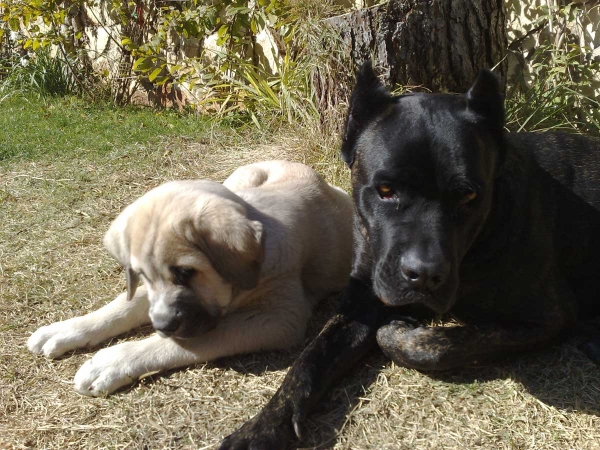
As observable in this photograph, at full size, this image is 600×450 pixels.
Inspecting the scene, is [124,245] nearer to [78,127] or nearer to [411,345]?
[411,345]

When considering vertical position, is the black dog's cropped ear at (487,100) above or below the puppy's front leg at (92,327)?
above

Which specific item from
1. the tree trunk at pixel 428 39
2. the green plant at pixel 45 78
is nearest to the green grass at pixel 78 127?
the green plant at pixel 45 78

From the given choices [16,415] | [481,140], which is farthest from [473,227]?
[16,415]

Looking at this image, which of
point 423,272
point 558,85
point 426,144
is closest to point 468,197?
point 426,144

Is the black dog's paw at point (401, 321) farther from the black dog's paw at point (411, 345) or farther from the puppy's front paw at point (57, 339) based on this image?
the puppy's front paw at point (57, 339)

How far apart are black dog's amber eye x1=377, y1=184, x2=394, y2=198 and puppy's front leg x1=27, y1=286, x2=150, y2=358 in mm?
1476

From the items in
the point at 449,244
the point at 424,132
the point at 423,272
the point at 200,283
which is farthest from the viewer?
the point at 200,283

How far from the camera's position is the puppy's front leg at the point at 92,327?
3455mm

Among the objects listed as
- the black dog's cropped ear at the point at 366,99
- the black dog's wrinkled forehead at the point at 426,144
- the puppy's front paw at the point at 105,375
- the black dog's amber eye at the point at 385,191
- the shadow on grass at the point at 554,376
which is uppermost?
the black dog's cropped ear at the point at 366,99

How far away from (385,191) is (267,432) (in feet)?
3.87

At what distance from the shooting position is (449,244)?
2807 millimetres

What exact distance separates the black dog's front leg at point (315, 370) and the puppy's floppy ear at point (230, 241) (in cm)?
49

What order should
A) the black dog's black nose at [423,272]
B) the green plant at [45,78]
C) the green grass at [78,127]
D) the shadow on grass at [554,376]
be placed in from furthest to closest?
1. the green plant at [45,78]
2. the green grass at [78,127]
3. the shadow on grass at [554,376]
4. the black dog's black nose at [423,272]

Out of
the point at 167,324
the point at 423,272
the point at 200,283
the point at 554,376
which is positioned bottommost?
the point at 554,376
